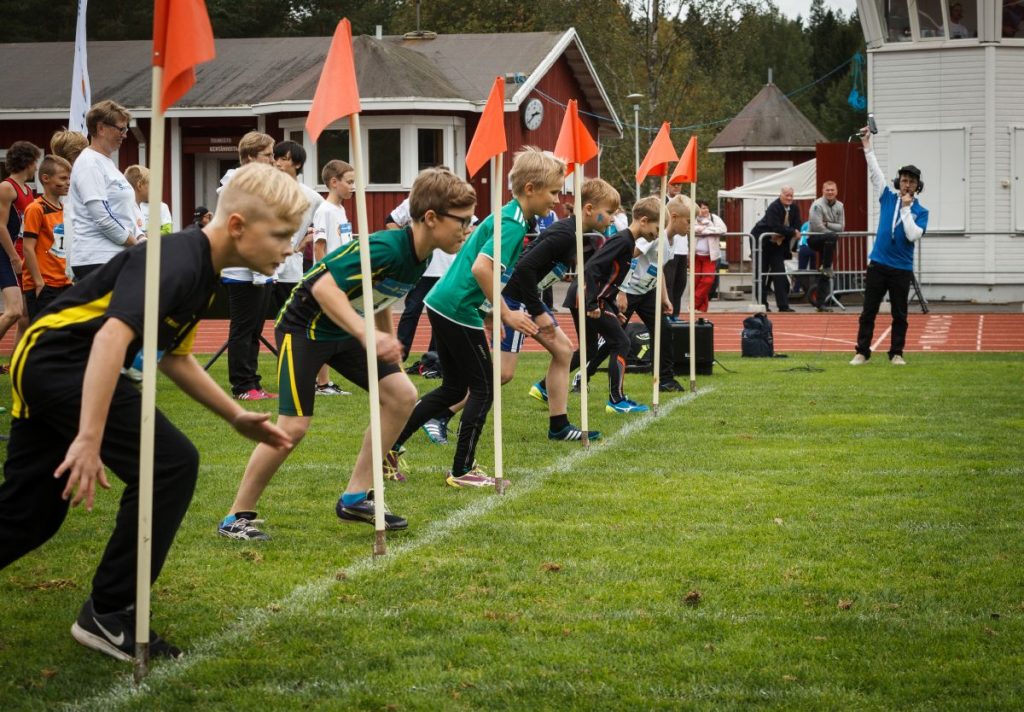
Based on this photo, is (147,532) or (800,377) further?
(800,377)

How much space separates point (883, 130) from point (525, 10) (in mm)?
35650

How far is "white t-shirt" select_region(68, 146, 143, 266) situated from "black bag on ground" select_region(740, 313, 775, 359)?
30.4ft

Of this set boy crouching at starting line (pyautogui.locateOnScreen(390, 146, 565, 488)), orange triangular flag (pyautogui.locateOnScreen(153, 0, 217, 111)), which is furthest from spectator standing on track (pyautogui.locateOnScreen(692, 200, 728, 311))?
orange triangular flag (pyautogui.locateOnScreen(153, 0, 217, 111))

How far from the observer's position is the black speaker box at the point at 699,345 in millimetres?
15469

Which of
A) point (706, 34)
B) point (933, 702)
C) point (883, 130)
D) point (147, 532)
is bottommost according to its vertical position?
point (933, 702)

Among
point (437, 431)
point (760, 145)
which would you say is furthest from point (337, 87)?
point (760, 145)

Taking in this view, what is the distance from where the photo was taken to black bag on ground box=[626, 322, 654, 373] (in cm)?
1567

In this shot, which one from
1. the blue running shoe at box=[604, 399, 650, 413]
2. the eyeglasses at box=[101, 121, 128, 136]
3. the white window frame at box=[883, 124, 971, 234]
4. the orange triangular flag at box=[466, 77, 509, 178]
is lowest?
the blue running shoe at box=[604, 399, 650, 413]

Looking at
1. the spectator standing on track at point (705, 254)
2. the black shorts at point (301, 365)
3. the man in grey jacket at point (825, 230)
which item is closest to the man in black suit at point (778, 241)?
the man in grey jacket at point (825, 230)

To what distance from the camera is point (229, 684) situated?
14.8ft

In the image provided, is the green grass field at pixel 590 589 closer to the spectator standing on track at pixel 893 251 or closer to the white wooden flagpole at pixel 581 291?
the white wooden flagpole at pixel 581 291

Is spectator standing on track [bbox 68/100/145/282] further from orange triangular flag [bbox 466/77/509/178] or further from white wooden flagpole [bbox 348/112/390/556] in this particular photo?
white wooden flagpole [bbox 348/112/390/556]

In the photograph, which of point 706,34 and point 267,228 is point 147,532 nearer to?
point 267,228

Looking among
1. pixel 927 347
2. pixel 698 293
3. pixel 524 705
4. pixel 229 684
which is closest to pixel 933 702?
pixel 524 705
